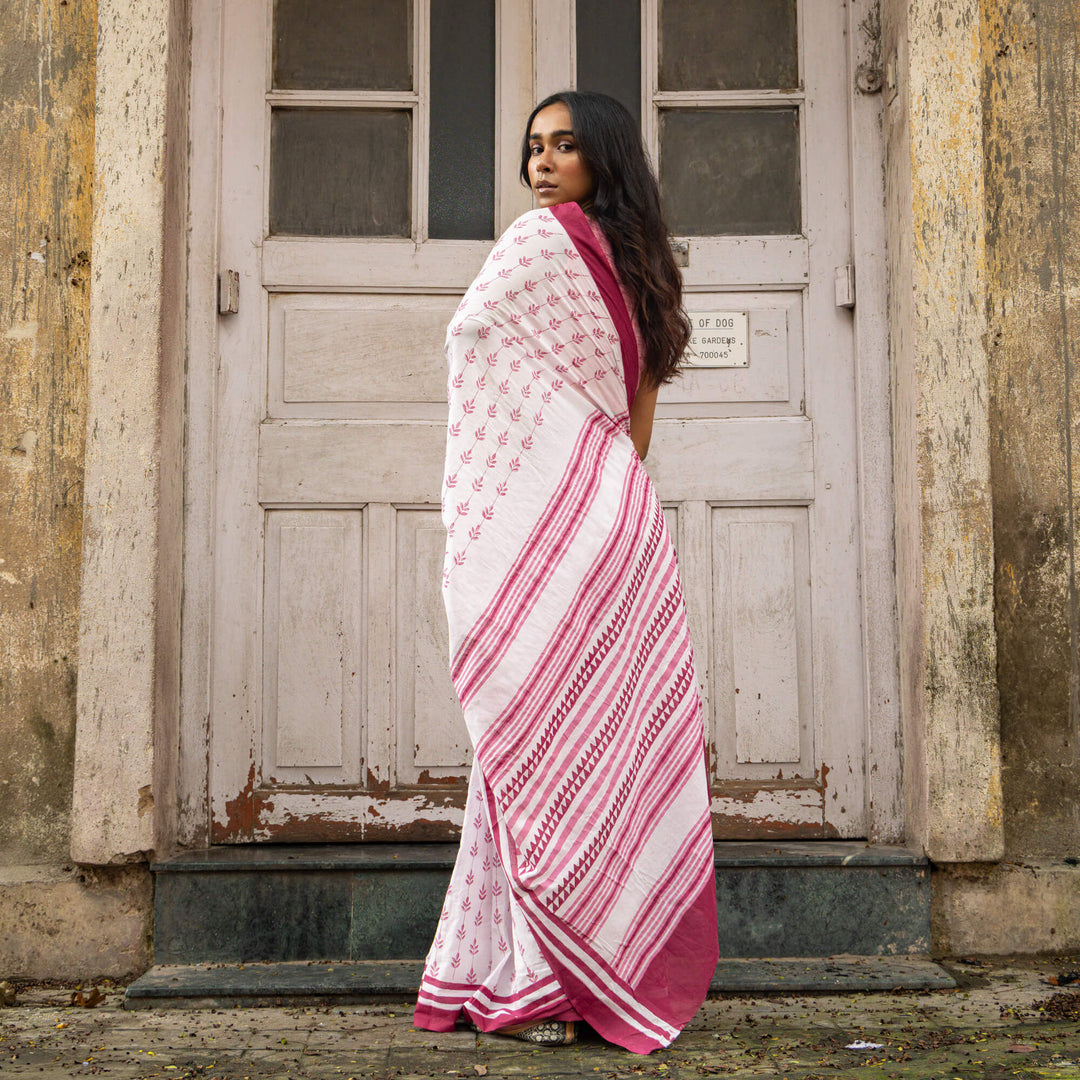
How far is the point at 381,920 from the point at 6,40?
2.56m

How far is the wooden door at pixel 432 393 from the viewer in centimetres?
314

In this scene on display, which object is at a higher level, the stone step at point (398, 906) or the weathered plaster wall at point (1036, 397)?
the weathered plaster wall at point (1036, 397)

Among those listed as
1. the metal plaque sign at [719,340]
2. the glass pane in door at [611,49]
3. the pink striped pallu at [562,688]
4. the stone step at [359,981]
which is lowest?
the stone step at [359,981]

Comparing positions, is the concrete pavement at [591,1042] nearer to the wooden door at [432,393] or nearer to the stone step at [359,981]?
the stone step at [359,981]

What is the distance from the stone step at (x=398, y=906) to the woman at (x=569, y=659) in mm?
479

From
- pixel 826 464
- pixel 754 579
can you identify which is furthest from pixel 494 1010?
pixel 826 464

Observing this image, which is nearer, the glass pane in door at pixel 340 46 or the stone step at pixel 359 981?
the stone step at pixel 359 981

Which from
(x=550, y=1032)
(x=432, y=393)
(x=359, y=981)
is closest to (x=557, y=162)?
(x=432, y=393)

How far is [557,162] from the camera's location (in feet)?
7.80

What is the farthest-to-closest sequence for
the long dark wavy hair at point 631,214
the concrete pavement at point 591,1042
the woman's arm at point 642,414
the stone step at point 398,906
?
the stone step at point 398,906, the woman's arm at point 642,414, the long dark wavy hair at point 631,214, the concrete pavement at point 591,1042

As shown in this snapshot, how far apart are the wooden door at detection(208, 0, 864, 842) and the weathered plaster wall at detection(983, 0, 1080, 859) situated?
16.2 inches

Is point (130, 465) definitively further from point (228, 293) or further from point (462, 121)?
point (462, 121)

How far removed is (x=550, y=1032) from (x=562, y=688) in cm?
69

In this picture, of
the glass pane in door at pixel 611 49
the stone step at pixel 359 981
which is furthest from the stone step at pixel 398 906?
the glass pane in door at pixel 611 49
